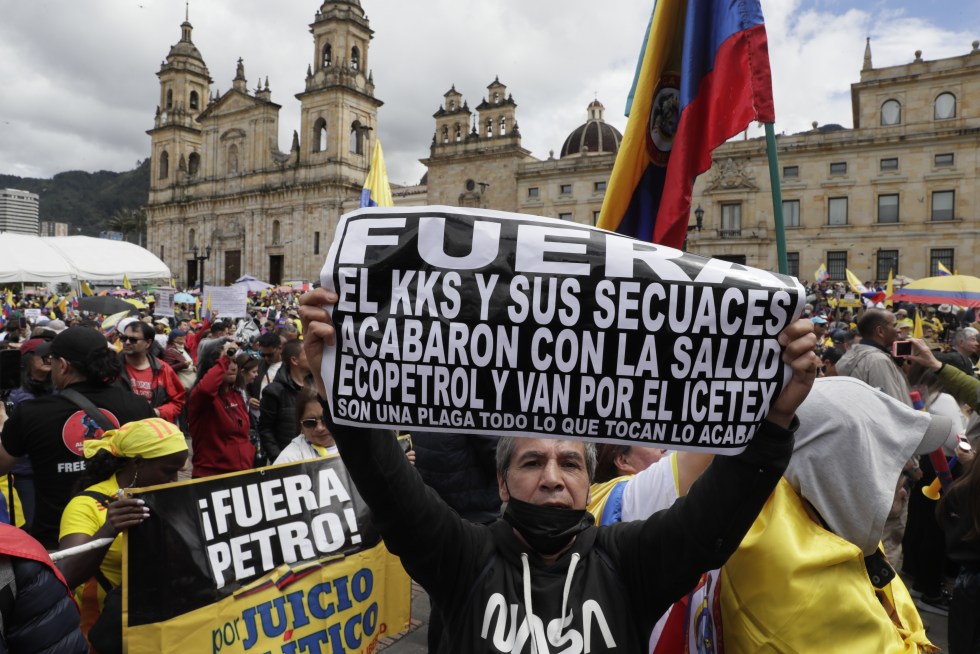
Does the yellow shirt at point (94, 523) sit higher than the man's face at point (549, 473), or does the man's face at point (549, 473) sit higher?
the man's face at point (549, 473)

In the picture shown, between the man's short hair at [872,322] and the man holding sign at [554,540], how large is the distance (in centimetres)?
479

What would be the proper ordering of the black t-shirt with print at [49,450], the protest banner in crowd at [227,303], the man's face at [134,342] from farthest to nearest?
the protest banner in crowd at [227,303] → the man's face at [134,342] → the black t-shirt with print at [49,450]

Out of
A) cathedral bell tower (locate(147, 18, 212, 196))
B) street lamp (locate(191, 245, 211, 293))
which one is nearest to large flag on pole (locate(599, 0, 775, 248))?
street lamp (locate(191, 245, 211, 293))

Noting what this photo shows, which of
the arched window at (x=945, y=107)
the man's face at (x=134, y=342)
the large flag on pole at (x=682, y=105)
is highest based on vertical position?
the arched window at (x=945, y=107)

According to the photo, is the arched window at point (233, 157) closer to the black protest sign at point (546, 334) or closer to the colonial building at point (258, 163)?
the colonial building at point (258, 163)

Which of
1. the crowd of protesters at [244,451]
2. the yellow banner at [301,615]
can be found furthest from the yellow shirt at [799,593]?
the yellow banner at [301,615]

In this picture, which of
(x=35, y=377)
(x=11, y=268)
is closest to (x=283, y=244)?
(x=11, y=268)

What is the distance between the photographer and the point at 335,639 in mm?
3240

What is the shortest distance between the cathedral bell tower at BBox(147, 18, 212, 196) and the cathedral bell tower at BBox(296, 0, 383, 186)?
1719cm

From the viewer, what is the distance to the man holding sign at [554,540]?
1658 mm

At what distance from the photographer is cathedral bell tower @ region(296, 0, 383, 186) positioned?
5050cm

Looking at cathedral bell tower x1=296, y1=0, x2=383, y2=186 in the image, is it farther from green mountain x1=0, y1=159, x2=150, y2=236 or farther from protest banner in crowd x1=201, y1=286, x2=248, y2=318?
green mountain x1=0, y1=159, x2=150, y2=236

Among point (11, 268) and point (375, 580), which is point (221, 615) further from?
point (11, 268)

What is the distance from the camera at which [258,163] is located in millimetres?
55219
